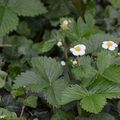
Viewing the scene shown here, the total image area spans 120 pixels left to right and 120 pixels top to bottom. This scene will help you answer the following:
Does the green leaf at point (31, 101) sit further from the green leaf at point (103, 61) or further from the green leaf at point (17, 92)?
the green leaf at point (103, 61)

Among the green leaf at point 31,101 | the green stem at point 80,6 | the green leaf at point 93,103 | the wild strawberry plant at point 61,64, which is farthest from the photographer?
the green stem at point 80,6

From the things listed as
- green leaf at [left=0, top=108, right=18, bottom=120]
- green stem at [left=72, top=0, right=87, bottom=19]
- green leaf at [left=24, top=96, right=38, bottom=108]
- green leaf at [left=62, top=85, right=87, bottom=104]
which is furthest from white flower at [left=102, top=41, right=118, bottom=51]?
green stem at [left=72, top=0, right=87, bottom=19]

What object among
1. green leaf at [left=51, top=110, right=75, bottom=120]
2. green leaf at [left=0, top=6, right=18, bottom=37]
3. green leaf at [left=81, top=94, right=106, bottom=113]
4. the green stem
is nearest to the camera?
green leaf at [left=81, top=94, right=106, bottom=113]

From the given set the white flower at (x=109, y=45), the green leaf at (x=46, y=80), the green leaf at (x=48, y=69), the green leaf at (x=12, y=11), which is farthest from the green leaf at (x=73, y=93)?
the green leaf at (x=12, y=11)

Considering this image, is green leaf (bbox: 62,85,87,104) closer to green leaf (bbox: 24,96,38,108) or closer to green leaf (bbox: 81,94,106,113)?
green leaf (bbox: 81,94,106,113)

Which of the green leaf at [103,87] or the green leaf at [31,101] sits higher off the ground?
the green leaf at [103,87]

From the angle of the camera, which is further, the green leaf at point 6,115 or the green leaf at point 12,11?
the green leaf at point 12,11

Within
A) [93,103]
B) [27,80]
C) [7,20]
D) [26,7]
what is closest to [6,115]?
[27,80]

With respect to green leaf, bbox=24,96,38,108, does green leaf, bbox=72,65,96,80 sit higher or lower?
higher
